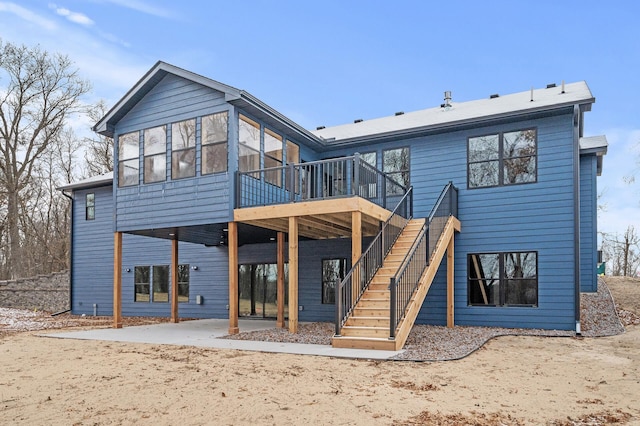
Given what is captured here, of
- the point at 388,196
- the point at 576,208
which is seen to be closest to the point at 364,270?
the point at 388,196

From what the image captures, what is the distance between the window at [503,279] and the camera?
12.1 m

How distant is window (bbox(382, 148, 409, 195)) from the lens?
13906 millimetres

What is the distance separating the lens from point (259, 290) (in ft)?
53.3

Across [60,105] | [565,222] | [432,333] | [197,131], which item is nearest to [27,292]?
[60,105]

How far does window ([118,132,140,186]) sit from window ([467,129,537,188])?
8.87 meters

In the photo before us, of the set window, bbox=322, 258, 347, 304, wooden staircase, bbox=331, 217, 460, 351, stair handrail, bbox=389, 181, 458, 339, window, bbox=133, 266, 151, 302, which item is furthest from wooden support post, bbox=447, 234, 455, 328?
window, bbox=133, 266, 151, 302

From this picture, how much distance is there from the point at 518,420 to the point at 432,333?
6398 mm

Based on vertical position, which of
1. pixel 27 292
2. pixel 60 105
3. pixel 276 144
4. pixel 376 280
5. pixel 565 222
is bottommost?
pixel 27 292

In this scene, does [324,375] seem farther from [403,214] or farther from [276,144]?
[276,144]

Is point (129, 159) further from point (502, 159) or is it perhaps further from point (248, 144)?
point (502, 159)

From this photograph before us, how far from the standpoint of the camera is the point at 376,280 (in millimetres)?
10141

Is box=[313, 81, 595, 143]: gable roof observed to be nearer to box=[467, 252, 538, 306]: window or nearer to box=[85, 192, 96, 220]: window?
box=[467, 252, 538, 306]: window

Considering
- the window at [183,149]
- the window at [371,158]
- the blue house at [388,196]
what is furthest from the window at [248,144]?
the window at [371,158]

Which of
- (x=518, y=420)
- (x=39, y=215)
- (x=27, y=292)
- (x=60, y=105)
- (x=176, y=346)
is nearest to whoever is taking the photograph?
(x=518, y=420)
